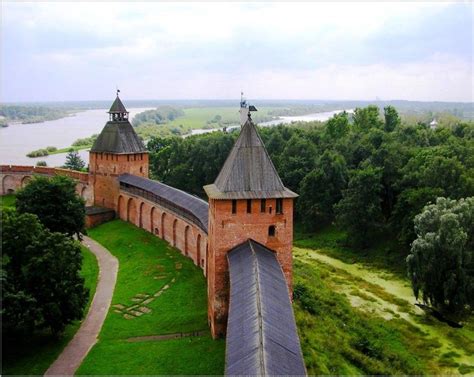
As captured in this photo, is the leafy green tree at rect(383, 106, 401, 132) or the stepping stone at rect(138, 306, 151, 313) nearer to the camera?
the stepping stone at rect(138, 306, 151, 313)

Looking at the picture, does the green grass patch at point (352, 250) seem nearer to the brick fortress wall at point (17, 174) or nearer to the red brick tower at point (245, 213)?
the red brick tower at point (245, 213)

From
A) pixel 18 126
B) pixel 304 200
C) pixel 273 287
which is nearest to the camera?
pixel 273 287

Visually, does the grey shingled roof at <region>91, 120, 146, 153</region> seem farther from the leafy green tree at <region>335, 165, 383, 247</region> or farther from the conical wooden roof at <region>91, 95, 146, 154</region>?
the leafy green tree at <region>335, 165, 383, 247</region>

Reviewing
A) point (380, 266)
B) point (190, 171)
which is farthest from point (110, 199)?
point (380, 266)

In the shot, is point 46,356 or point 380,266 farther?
point 380,266

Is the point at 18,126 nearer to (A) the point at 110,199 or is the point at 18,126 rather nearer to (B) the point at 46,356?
(A) the point at 110,199

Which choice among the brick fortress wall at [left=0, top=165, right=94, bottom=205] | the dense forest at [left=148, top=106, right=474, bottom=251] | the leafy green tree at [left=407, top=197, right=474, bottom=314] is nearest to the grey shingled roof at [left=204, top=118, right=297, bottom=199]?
the leafy green tree at [left=407, top=197, right=474, bottom=314]
